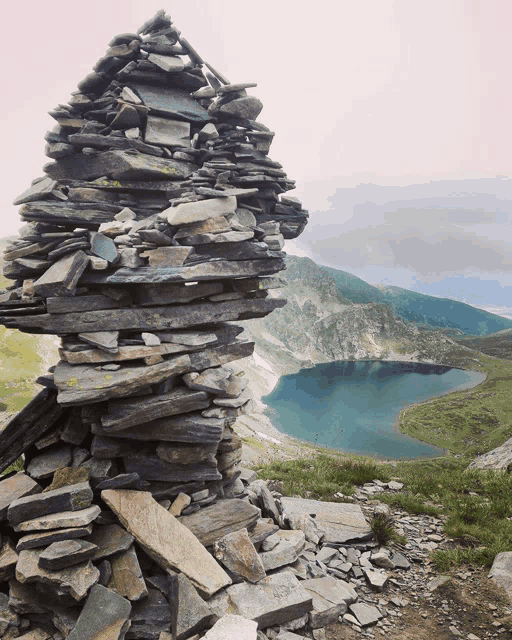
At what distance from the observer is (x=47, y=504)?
8.67 meters

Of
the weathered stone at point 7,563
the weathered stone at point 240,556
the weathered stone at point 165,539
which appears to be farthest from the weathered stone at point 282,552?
the weathered stone at point 7,563

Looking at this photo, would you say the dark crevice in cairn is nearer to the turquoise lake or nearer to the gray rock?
the gray rock

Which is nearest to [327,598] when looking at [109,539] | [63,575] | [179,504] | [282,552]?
[282,552]

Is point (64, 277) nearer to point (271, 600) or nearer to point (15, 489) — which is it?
point (15, 489)

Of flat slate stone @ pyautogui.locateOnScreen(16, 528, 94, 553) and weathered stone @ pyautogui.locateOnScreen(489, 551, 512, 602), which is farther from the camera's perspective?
weathered stone @ pyautogui.locateOnScreen(489, 551, 512, 602)

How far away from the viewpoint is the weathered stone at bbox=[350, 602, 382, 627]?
9141 millimetres

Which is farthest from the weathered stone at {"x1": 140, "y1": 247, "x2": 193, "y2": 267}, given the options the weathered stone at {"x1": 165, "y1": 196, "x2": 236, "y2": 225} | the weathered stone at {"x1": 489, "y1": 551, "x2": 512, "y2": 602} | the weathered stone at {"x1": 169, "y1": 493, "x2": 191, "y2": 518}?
the weathered stone at {"x1": 489, "y1": 551, "x2": 512, "y2": 602}

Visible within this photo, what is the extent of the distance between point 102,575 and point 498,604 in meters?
9.58

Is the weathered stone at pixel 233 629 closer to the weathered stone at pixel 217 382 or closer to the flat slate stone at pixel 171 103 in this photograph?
the weathered stone at pixel 217 382

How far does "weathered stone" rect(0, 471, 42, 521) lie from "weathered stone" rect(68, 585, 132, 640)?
309 cm

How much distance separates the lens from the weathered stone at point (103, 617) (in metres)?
7.41

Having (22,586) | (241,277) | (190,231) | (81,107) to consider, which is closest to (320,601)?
(22,586)

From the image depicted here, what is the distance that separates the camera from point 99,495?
32.3 ft

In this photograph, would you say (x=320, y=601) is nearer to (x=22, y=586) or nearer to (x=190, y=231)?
(x=22, y=586)
